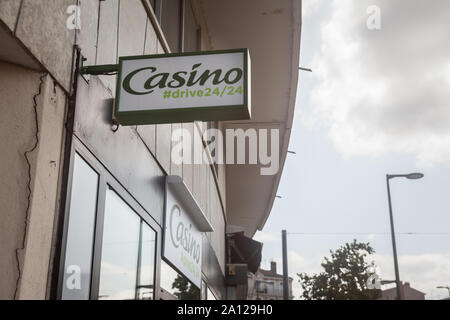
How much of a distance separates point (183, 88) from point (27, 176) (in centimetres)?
147

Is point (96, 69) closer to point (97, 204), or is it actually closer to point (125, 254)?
point (97, 204)

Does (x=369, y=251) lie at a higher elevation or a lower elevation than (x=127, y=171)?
higher

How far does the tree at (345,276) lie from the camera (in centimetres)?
2809

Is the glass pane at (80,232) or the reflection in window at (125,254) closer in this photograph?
the glass pane at (80,232)

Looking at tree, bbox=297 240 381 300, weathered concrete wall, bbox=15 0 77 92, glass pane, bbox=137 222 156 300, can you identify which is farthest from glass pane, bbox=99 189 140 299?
tree, bbox=297 240 381 300

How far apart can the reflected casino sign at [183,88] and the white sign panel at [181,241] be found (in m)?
2.72

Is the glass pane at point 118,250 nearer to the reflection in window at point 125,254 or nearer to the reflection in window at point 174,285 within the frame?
the reflection in window at point 125,254

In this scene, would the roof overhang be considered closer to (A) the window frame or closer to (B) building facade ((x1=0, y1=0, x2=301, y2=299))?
(B) building facade ((x1=0, y1=0, x2=301, y2=299))


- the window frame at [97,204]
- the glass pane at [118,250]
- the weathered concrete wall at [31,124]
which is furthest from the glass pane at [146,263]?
the weathered concrete wall at [31,124]

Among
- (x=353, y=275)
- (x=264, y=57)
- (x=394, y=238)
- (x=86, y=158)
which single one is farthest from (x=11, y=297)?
(x=353, y=275)

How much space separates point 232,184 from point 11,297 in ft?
52.6

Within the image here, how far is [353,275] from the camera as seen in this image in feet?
93.1

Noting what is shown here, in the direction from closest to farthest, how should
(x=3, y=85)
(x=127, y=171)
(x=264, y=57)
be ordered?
(x=3, y=85), (x=127, y=171), (x=264, y=57)

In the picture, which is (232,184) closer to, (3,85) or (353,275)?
(353,275)
